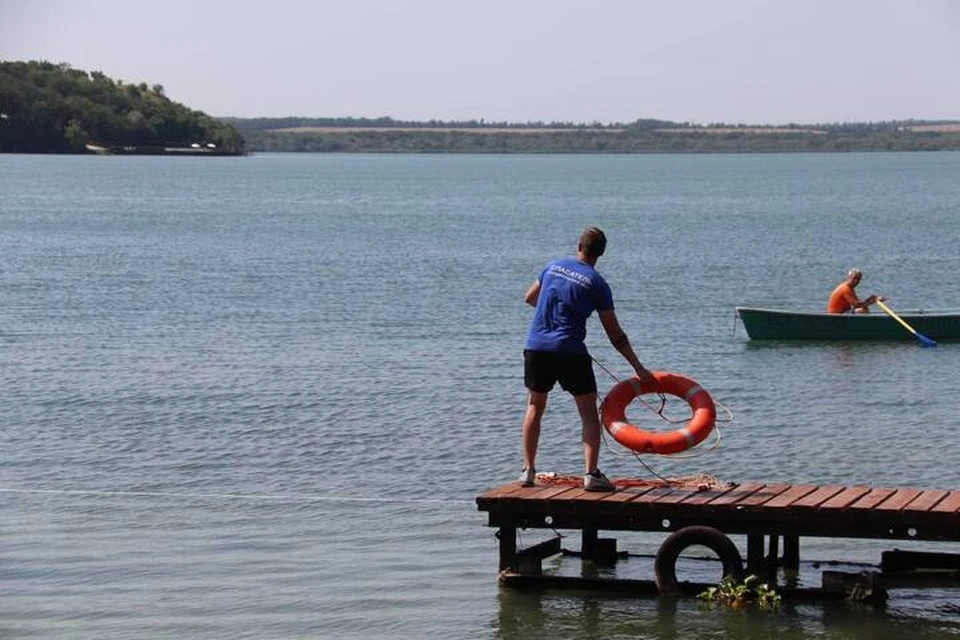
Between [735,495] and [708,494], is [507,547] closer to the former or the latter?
[708,494]

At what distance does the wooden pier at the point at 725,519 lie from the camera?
10523 mm

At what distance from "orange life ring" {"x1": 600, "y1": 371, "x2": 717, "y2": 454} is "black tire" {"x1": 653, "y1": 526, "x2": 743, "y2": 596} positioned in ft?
2.02

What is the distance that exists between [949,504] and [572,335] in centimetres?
252

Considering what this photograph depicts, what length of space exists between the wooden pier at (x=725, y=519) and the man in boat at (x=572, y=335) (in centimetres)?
32

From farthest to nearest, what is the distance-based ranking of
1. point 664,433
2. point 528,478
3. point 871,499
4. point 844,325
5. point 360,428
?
point 844,325, point 360,428, point 664,433, point 528,478, point 871,499

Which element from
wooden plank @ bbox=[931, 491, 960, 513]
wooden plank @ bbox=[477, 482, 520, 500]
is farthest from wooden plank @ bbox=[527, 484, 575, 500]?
wooden plank @ bbox=[931, 491, 960, 513]

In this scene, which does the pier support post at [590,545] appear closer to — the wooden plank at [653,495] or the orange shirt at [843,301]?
the wooden plank at [653,495]

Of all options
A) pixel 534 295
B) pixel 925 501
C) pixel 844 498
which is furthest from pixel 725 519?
pixel 534 295

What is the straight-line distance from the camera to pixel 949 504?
1070 cm

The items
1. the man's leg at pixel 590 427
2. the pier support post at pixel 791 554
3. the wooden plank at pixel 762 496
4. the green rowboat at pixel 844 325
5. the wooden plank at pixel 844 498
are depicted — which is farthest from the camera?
the green rowboat at pixel 844 325

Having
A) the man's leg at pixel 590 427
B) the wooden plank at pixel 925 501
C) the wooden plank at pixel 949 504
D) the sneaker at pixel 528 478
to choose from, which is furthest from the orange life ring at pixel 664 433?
the wooden plank at pixel 949 504

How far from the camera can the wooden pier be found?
10523mm

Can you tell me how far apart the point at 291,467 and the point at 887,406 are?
840cm

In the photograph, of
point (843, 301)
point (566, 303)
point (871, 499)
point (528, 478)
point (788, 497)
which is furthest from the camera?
point (843, 301)
